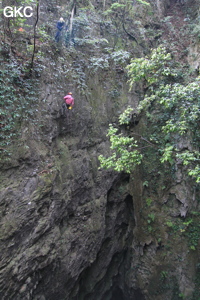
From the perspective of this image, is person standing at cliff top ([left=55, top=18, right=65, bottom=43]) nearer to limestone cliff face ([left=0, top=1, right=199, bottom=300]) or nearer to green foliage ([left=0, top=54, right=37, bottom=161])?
limestone cliff face ([left=0, top=1, right=199, bottom=300])

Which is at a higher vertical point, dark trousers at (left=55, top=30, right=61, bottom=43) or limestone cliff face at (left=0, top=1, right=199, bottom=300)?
dark trousers at (left=55, top=30, right=61, bottom=43)

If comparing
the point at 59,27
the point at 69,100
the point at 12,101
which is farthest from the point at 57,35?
the point at 12,101

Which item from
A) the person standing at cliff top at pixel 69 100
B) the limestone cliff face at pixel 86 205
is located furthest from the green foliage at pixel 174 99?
the limestone cliff face at pixel 86 205

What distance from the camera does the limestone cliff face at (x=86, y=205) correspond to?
17.8ft

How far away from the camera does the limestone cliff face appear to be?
5434mm

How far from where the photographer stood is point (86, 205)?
781cm

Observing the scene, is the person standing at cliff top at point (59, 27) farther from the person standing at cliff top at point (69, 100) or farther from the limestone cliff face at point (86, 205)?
the person standing at cliff top at point (69, 100)

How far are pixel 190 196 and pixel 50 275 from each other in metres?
6.65

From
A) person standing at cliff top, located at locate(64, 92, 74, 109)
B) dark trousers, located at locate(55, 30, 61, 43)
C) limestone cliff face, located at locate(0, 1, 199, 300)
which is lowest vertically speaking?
limestone cliff face, located at locate(0, 1, 199, 300)

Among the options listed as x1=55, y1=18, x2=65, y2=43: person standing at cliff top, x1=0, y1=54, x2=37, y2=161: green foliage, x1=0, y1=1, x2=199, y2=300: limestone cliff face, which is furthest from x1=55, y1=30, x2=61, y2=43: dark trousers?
x1=0, y1=54, x2=37, y2=161: green foliage

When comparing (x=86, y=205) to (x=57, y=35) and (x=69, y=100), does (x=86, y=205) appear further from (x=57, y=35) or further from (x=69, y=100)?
(x=57, y=35)

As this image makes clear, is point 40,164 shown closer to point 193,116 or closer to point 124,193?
point 193,116

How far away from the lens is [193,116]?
5305 mm

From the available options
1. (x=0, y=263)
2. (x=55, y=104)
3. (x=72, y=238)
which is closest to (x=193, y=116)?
(x=55, y=104)
